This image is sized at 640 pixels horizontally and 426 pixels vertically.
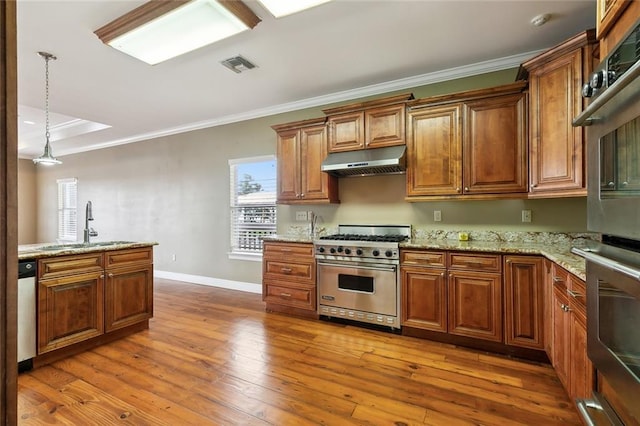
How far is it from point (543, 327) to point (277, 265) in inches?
106

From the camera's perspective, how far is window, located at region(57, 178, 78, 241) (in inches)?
285

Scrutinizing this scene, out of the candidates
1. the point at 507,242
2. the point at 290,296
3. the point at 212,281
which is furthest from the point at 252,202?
the point at 507,242

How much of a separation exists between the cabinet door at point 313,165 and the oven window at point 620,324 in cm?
282

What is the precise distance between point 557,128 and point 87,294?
432 centimetres

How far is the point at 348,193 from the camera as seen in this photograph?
12.9 ft

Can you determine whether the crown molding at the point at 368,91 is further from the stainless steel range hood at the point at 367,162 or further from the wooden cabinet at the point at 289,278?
the wooden cabinet at the point at 289,278

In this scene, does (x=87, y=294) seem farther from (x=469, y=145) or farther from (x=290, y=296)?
(x=469, y=145)

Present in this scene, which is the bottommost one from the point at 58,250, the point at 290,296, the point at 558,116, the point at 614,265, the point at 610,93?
the point at 290,296

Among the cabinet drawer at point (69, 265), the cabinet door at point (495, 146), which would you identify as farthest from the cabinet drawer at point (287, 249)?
the cabinet door at point (495, 146)

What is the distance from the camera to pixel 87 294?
8.86 feet

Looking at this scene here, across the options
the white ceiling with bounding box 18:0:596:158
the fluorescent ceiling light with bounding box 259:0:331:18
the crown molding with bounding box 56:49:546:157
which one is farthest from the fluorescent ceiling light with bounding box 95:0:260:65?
the crown molding with bounding box 56:49:546:157

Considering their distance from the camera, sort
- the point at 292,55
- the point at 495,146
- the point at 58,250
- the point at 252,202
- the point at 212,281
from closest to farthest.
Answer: the point at 58,250
the point at 495,146
the point at 292,55
the point at 252,202
the point at 212,281

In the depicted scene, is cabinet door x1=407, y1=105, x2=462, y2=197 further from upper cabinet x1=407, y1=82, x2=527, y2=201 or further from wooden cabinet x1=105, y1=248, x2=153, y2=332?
wooden cabinet x1=105, y1=248, x2=153, y2=332

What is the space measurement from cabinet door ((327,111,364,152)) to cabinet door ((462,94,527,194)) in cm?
112
